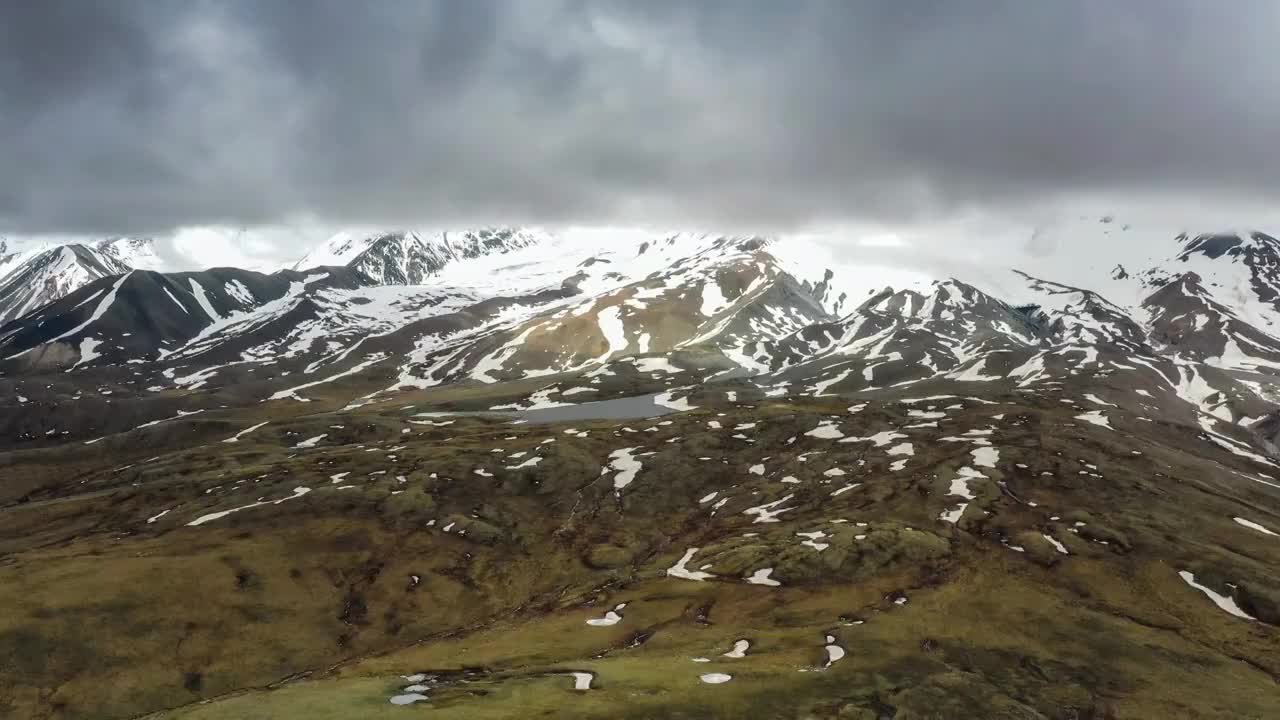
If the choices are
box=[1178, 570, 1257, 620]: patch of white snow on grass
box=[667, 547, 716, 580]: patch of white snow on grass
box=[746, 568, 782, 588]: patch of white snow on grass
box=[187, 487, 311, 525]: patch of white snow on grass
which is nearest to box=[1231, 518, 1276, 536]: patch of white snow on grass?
box=[1178, 570, 1257, 620]: patch of white snow on grass

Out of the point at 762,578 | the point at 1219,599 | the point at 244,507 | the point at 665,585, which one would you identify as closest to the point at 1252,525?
the point at 1219,599

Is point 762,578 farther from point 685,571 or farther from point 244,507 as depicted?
point 244,507

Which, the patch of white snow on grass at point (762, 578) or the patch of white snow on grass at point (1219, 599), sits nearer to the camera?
the patch of white snow on grass at point (1219, 599)

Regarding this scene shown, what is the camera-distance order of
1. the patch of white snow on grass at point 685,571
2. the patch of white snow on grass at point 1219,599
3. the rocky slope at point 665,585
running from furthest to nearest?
the patch of white snow on grass at point 685,571 → the patch of white snow on grass at point 1219,599 → the rocky slope at point 665,585

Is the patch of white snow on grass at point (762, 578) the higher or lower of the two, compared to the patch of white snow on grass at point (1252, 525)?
higher

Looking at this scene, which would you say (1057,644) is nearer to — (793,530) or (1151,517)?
(793,530)

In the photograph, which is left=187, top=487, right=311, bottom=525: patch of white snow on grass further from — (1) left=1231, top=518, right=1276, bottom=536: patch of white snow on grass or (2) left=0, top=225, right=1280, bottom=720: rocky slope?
(1) left=1231, top=518, right=1276, bottom=536: patch of white snow on grass

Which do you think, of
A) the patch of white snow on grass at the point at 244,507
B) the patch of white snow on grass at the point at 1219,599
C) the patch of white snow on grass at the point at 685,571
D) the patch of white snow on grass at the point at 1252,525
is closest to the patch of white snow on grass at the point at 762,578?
the patch of white snow on grass at the point at 685,571

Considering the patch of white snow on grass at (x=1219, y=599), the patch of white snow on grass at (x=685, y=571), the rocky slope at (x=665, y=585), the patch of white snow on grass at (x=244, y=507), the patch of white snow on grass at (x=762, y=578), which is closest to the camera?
the rocky slope at (x=665, y=585)

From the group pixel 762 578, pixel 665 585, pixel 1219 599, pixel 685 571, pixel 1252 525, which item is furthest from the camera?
pixel 1252 525

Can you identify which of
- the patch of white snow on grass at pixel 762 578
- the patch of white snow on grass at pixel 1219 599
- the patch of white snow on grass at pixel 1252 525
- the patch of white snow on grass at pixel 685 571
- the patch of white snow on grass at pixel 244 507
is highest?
the patch of white snow on grass at pixel 244 507

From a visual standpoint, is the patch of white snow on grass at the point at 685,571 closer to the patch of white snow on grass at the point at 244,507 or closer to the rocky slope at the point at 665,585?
the rocky slope at the point at 665,585
